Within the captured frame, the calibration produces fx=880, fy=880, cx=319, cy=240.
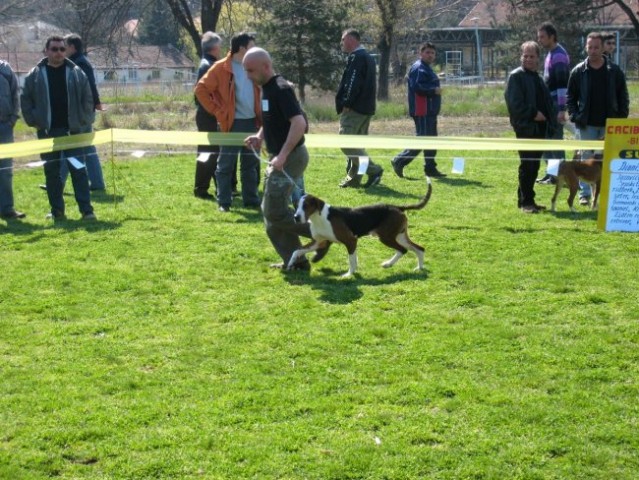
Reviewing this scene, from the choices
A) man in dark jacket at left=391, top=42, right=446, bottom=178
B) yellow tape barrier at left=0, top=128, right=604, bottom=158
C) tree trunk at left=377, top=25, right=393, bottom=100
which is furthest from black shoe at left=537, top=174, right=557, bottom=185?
tree trunk at left=377, top=25, right=393, bottom=100

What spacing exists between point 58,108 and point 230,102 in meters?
2.03

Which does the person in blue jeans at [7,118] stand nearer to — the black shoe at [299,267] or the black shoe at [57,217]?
the black shoe at [57,217]

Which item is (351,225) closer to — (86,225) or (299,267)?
(299,267)

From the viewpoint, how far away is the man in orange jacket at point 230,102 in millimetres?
10547

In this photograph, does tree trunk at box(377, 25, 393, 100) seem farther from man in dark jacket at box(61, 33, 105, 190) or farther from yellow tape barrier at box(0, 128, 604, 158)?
yellow tape barrier at box(0, 128, 604, 158)

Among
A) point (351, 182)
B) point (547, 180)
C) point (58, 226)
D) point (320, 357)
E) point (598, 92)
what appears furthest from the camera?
point (547, 180)

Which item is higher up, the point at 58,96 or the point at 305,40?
the point at 305,40

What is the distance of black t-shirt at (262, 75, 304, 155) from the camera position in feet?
24.7

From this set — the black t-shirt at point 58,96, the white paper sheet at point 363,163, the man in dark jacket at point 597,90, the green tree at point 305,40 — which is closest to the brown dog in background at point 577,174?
the man in dark jacket at point 597,90

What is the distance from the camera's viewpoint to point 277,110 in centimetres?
766

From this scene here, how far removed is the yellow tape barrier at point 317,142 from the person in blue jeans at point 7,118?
0.40m

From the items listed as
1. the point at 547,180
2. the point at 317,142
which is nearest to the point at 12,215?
the point at 317,142

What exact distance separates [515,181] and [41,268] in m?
7.23

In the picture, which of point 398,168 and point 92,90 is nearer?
point 92,90
